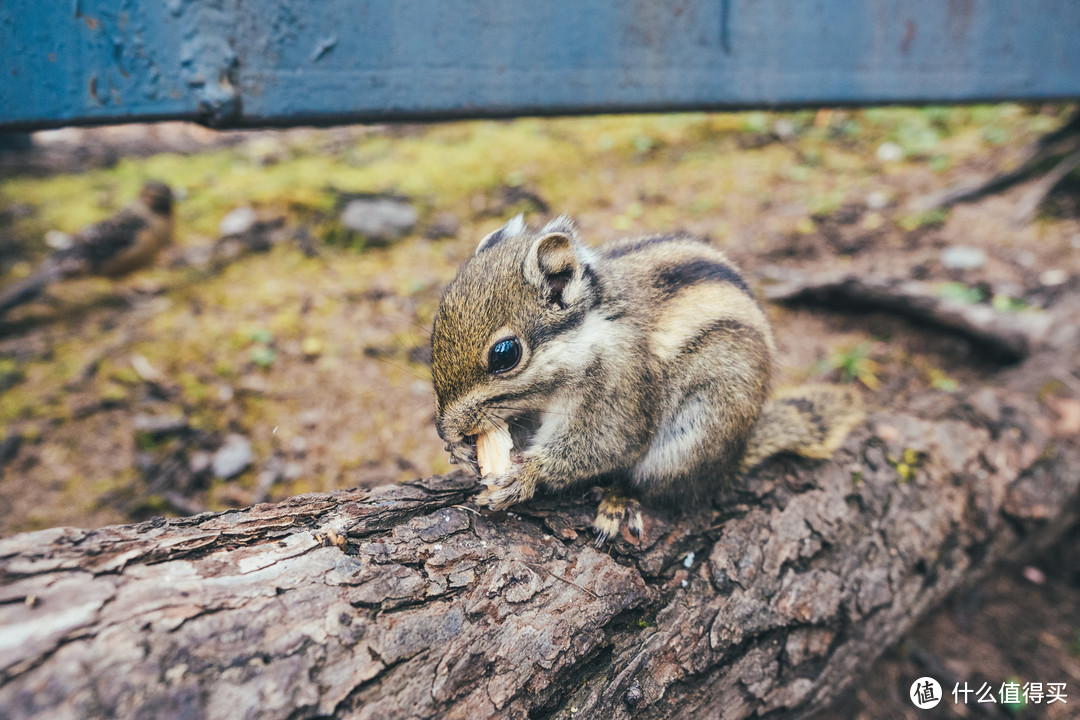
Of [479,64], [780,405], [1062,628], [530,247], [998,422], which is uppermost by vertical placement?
[479,64]

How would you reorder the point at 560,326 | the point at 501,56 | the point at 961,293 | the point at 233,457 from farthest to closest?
the point at 961,293 → the point at 233,457 → the point at 501,56 → the point at 560,326

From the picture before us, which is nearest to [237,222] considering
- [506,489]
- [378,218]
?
[378,218]

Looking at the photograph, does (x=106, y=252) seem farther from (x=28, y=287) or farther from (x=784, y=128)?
(x=784, y=128)

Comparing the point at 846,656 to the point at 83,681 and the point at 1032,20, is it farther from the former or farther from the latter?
the point at 1032,20

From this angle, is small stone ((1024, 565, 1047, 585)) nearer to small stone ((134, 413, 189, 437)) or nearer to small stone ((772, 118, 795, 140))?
small stone ((772, 118, 795, 140))

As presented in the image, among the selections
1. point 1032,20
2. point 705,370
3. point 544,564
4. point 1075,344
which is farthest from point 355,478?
point 1032,20
